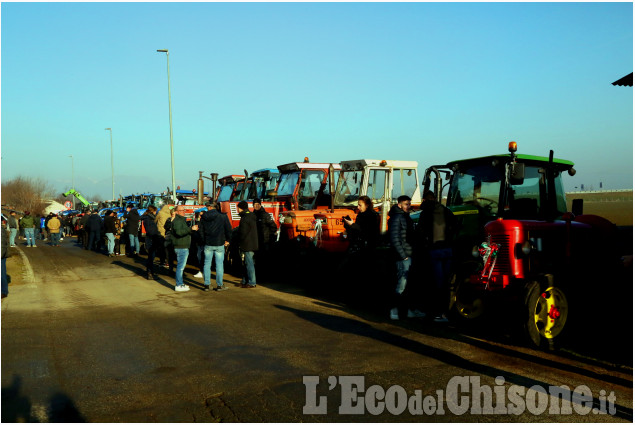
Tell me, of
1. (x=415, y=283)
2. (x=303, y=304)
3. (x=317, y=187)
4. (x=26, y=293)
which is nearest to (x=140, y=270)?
(x=26, y=293)

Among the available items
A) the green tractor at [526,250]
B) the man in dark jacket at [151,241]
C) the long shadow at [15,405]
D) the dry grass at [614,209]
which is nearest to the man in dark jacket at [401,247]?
the green tractor at [526,250]

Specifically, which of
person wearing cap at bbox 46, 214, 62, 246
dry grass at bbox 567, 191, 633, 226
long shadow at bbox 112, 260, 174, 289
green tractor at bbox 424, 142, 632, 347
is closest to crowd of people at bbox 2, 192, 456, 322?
long shadow at bbox 112, 260, 174, 289

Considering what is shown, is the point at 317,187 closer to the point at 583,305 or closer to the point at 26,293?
the point at 26,293

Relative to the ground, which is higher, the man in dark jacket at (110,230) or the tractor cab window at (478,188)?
the tractor cab window at (478,188)

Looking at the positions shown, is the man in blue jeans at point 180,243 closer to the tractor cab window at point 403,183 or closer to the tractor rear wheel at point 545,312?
the tractor cab window at point 403,183

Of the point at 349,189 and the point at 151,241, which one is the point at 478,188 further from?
the point at 151,241

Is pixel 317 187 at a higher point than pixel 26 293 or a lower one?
higher

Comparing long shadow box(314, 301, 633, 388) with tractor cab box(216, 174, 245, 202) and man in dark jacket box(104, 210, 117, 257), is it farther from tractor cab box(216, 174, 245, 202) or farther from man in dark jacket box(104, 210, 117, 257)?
man in dark jacket box(104, 210, 117, 257)

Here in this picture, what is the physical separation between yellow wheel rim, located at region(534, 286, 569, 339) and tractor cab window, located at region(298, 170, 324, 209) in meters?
8.40

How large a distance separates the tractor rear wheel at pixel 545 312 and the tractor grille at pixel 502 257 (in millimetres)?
542

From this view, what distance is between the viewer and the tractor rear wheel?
23.4ft

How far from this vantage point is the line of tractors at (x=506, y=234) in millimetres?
7570

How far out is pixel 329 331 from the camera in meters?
8.19

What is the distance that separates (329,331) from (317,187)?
7.57m
